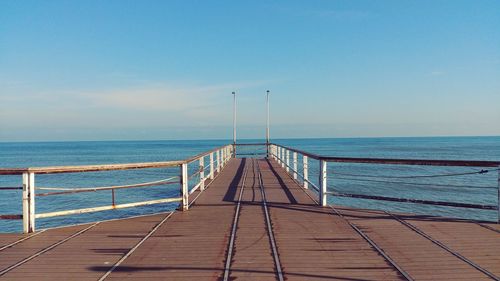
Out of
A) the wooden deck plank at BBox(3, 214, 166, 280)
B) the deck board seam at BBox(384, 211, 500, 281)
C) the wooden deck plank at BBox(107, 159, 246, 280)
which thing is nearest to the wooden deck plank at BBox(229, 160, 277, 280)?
the wooden deck plank at BBox(107, 159, 246, 280)

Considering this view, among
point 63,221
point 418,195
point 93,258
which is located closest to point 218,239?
point 93,258

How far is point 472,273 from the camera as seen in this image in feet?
15.8

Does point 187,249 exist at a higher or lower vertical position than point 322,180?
lower

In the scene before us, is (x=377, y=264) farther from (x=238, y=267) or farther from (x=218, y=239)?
(x=218, y=239)

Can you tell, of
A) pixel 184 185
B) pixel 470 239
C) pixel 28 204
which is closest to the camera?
pixel 470 239

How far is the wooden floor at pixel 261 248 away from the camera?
4906mm

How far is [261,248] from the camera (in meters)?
5.98

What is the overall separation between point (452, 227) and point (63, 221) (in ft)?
50.1

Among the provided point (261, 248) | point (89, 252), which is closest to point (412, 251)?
point (261, 248)

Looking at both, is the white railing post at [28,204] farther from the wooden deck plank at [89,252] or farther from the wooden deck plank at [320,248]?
the wooden deck plank at [320,248]

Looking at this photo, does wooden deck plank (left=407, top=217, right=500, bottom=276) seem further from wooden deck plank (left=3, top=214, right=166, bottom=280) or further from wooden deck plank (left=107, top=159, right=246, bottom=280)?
wooden deck plank (left=3, top=214, right=166, bottom=280)

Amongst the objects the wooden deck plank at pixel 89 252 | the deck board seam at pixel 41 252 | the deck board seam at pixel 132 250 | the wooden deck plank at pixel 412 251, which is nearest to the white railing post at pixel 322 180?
the wooden deck plank at pixel 412 251

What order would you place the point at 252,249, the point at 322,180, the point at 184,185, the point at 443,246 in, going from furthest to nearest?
the point at 322,180 → the point at 184,185 → the point at 443,246 → the point at 252,249

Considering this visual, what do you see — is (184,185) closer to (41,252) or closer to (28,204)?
(28,204)
